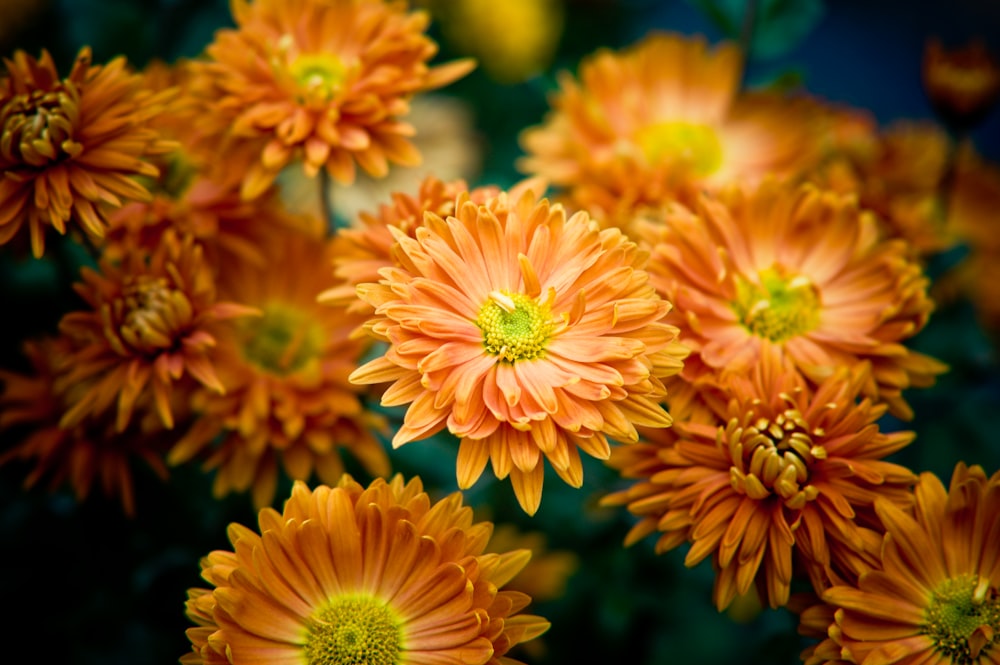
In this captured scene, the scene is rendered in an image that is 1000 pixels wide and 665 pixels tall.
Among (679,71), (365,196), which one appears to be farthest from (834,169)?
(365,196)

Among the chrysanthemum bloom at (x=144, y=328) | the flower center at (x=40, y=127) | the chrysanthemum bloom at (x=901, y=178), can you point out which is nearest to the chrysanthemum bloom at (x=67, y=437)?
the chrysanthemum bloom at (x=144, y=328)

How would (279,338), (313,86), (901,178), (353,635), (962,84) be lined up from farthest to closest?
(901,178) < (962,84) < (279,338) < (313,86) < (353,635)

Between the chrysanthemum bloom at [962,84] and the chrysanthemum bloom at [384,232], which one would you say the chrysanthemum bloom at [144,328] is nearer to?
the chrysanthemum bloom at [384,232]

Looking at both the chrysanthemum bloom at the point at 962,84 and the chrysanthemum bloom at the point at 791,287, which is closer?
the chrysanthemum bloom at the point at 791,287

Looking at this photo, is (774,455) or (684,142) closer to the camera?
(774,455)

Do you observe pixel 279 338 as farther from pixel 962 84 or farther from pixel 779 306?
pixel 962 84

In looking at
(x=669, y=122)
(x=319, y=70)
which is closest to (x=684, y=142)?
(x=669, y=122)
